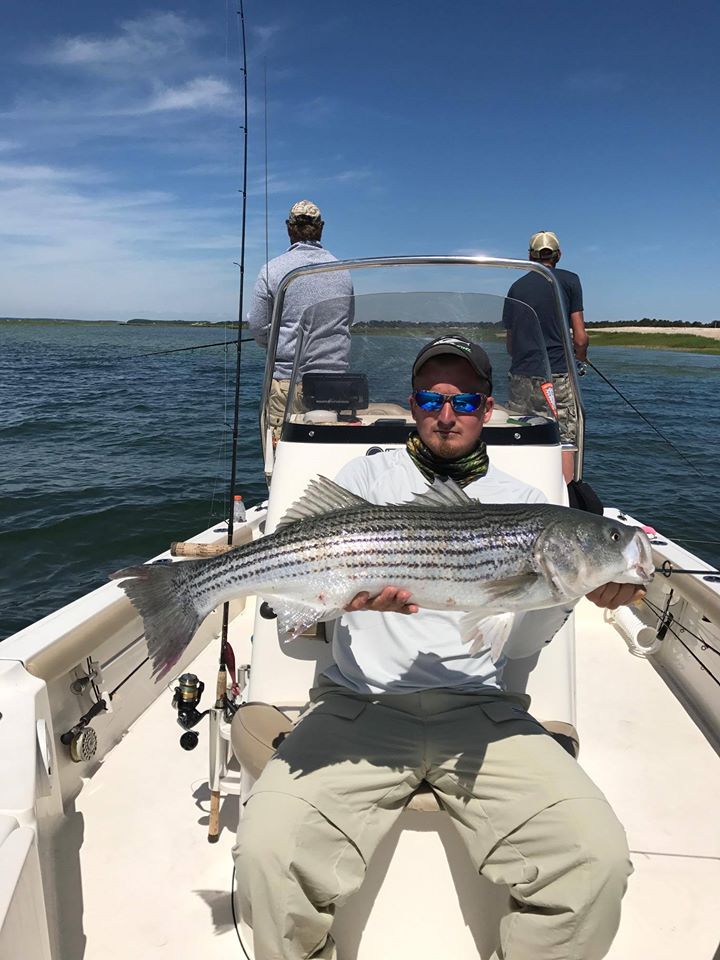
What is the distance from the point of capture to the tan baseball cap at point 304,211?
6.06 m

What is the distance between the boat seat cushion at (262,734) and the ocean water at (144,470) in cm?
473

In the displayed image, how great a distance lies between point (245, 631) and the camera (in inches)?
231

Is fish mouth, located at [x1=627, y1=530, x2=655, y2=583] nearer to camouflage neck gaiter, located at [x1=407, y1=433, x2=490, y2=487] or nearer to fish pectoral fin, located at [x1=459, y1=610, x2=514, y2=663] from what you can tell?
fish pectoral fin, located at [x1=459, y1=610, x2=514, y2=663]

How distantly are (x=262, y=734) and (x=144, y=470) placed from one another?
492 inches

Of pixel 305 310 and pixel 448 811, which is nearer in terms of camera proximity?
pixel 448 811

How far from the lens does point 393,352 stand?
14.3ft

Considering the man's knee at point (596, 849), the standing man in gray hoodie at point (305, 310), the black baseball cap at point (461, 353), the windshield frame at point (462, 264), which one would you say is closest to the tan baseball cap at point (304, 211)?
the standing man in gray hoodie at point (305, 310)

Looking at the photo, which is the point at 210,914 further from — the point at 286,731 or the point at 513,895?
A: the point at 513,895

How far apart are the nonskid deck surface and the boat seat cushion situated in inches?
32.0

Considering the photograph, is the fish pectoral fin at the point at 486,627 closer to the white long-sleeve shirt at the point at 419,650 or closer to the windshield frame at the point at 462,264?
the white long-sleeve shirt at the point at 419,650

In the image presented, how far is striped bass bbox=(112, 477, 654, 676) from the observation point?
7.80 feet

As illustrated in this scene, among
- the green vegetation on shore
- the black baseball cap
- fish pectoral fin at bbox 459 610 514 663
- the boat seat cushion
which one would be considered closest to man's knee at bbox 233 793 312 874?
the boat seat cushion

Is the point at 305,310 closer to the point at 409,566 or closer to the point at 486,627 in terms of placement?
the point at 409,566

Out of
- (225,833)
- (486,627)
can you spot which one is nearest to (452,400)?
(486,627)
